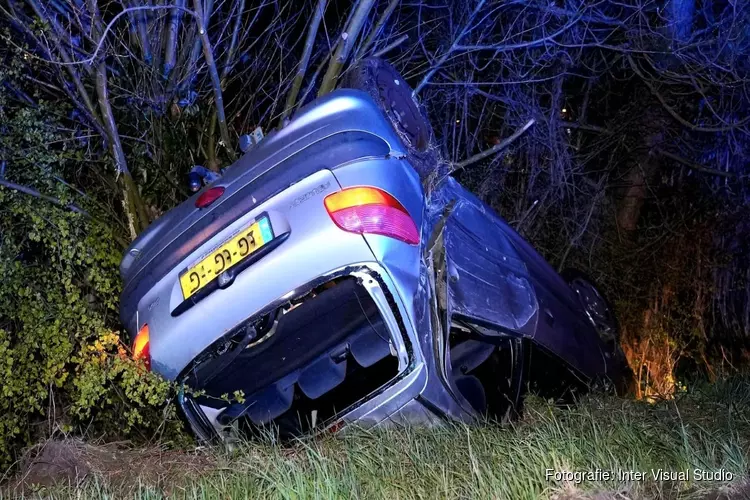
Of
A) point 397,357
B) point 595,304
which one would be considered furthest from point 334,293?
point 595,304

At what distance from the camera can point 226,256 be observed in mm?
3207

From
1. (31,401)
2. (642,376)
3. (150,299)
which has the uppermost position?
(150,299)

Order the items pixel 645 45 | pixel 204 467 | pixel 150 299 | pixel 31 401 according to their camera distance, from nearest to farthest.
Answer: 1. pixel 204 467
2. pixel 150 299
3. pixel 31 401
4. pixel 645 45

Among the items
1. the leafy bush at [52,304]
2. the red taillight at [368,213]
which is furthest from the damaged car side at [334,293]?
the leafy bush at [52,304]

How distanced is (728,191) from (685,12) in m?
1.86

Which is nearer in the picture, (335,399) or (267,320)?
(267,320)

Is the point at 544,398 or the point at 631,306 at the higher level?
the point at 544,398

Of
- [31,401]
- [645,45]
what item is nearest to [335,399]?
[31,401]

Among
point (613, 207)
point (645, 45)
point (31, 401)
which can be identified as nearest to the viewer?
point (31, 401)

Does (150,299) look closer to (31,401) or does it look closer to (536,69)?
(31,401)

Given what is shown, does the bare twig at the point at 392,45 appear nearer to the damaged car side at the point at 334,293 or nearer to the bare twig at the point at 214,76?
the bare twig at the point at 214,76

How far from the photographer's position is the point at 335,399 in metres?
3.61

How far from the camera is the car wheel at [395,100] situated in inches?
157

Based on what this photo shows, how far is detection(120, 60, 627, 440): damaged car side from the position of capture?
10.1 ft
